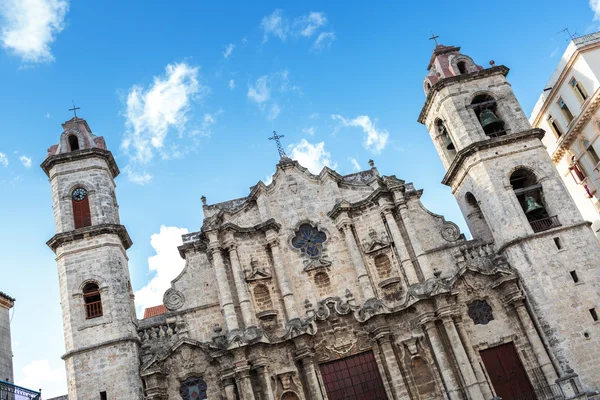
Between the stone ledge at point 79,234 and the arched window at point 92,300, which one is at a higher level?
the stone ledge at point 79,234

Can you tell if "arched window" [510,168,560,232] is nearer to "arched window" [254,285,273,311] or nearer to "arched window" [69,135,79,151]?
"arched window" [254,285,273,311]

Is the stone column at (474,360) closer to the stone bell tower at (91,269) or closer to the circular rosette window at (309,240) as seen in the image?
the circular rosette window at (309,240)

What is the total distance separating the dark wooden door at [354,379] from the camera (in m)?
19.6

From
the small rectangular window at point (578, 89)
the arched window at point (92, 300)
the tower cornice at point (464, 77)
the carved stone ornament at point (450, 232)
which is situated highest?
the tower cornice at point (464, 77)

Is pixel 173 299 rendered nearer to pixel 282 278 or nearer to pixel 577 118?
pixel 282 278

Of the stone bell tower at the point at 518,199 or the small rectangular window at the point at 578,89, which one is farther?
the small rectangular window at the point at 578,89

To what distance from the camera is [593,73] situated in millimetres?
24781

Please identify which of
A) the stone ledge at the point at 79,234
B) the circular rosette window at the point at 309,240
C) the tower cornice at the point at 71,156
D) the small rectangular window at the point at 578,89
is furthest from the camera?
the small rectangular window at the point at 578,89

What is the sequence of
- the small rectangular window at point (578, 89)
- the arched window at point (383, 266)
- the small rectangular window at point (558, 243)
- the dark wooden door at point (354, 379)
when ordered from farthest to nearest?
the small rectangular window at point (578, 89)
the arched window at point (383, 266)
the small rectangular window at point (558, 243)
the dark wooden door at point (354, 379)

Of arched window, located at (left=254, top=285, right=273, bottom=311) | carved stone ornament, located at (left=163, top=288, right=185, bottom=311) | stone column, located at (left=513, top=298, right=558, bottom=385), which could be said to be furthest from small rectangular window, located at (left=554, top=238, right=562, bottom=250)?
carved stone ornament, located at (left=163, top=288, right=185, bottom=311)

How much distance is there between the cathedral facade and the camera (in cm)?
1891

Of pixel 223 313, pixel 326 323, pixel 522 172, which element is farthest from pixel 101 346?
pixel 522 172

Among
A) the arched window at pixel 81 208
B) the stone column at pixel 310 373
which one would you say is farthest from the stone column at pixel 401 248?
the arched window at pixel 81 208

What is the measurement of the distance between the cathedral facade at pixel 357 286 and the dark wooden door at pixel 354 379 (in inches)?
1.9
